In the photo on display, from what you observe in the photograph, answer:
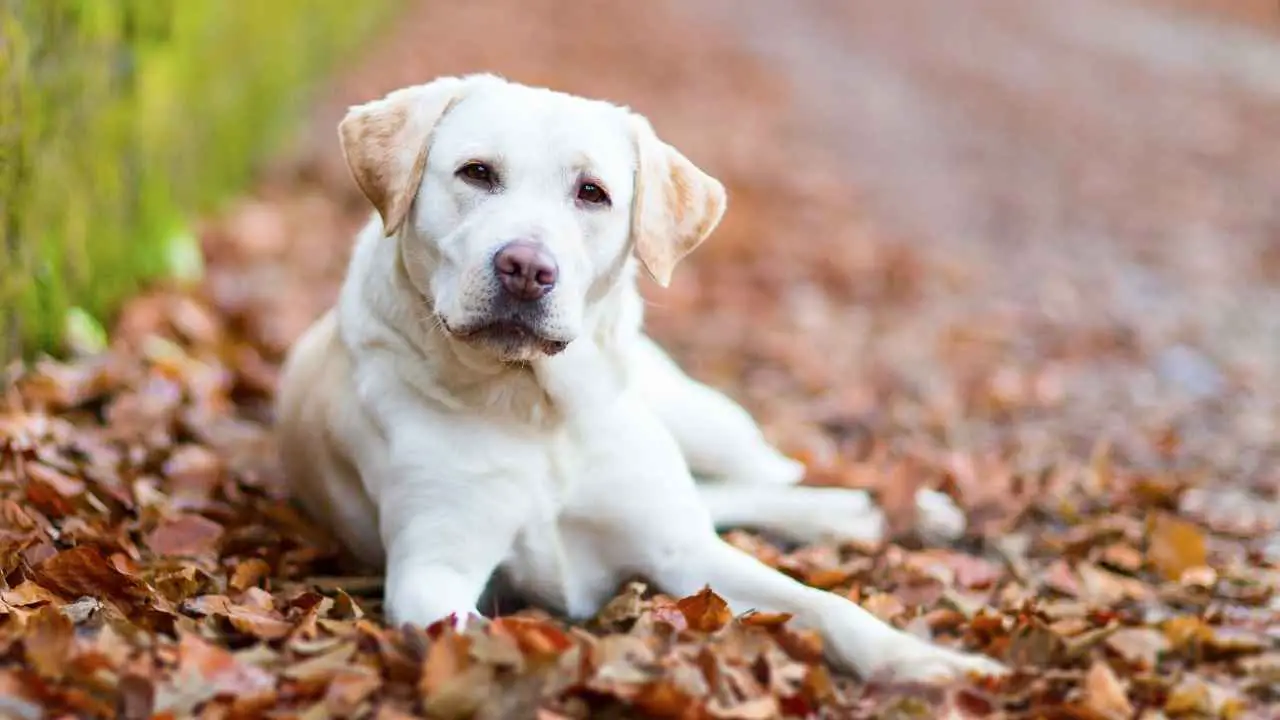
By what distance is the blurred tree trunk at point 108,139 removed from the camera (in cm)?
466

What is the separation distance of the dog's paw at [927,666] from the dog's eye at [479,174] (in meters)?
1.31

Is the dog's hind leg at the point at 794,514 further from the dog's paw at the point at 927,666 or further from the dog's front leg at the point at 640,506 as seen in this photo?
the dog's paw at the point at 927,666

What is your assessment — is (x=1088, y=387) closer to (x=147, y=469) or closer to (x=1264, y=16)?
(x=147, y=469)

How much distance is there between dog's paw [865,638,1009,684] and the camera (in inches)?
121

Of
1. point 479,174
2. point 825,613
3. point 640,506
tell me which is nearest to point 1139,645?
point 825,613

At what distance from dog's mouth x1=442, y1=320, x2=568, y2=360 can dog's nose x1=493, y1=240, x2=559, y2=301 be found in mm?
84

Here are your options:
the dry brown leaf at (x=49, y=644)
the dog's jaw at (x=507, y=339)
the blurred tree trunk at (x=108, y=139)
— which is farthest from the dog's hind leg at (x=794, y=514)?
the blurred tree trunk at (x=108, y=139)

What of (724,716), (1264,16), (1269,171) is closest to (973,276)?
(1269,171)

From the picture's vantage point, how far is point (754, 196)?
10148 mm

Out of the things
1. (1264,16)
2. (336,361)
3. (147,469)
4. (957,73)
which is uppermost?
(1264,16)

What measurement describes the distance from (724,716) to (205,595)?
4.17 ft

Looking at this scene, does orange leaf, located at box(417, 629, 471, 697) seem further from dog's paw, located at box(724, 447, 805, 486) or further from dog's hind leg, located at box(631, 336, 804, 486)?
dog's paw, located at box(724, 447, 805, 486)

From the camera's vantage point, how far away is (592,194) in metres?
3.35

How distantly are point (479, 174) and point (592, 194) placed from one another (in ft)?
0.83
